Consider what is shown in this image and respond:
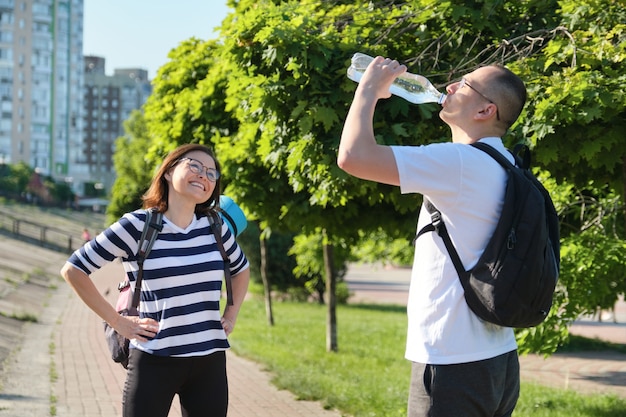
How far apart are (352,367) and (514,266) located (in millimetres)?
9799

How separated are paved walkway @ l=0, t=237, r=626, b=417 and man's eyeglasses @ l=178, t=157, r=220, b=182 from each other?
14.0 feet

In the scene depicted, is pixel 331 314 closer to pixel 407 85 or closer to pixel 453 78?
pixel 453 78

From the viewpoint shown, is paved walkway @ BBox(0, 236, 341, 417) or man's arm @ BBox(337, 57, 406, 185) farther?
paved walkway @ BBox(0, 236, 341, 417)

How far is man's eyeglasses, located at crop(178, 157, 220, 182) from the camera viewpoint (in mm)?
4152

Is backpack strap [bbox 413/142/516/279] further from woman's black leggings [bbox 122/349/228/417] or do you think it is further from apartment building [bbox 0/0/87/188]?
apartment building [bbox 0/0/87/188]

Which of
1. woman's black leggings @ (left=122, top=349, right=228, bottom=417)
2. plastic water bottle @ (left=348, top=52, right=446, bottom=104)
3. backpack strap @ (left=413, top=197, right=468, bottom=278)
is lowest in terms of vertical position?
woman's black leggings @ (left=122, top=349, right=228, bottom=417)

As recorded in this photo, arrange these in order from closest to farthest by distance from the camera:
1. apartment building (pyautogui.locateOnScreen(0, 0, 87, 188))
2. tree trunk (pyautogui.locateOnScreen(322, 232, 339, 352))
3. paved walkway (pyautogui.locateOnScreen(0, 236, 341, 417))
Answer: paved walkway (pyautogui.locateOnScreen(0, 236, 341, 417)), tree trunk (pyautogui.locateOnScreen(322, 232, 339, 352)), apartment building (pyautogui.locateOnScreen(0, 0, 87, 188))

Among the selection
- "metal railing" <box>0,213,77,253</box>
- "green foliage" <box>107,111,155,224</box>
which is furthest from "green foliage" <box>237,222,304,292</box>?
"metal railing" <box>0,213,77,253</box>

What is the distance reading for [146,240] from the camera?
12.9ft

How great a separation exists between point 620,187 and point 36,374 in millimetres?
6345

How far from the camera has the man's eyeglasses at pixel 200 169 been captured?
415 cm

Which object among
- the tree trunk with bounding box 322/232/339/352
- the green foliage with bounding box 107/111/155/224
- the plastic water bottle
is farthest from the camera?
the green foliage with bounding box 107/111/155/224

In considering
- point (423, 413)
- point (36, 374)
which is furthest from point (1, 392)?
point (423, 413)

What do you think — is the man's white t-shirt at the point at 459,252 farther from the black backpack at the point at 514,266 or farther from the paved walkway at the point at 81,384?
the paved walkway at the point at 81,384
